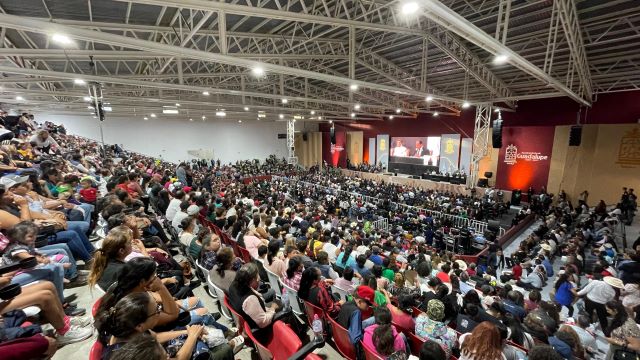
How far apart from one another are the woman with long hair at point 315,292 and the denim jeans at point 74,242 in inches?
103

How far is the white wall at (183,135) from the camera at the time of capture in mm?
20547

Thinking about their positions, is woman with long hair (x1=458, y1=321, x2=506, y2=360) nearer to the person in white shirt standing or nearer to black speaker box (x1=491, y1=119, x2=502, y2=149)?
the person in white shirt standing

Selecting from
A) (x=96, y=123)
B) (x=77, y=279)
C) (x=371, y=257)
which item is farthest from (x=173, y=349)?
(x=96, y=123)

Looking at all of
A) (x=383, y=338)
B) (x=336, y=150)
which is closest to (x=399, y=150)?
(x=336, y=150)

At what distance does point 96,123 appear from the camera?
812 inches

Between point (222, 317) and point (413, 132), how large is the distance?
61.5 ft

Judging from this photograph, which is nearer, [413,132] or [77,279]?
[77,279]

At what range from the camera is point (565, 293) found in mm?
5070

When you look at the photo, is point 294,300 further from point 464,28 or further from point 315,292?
point 464,28

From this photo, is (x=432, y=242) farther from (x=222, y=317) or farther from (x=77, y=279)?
(x=77, y=279)

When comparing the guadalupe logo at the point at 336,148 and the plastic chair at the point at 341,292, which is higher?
the guadalupe logo at the point at 336,148

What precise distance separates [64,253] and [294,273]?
2384mm

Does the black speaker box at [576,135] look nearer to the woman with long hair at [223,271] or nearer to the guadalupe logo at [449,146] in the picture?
the guadalupe logo at [449,146]

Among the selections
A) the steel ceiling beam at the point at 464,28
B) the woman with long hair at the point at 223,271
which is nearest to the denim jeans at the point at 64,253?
the woman with long hair at the point at 223,271
